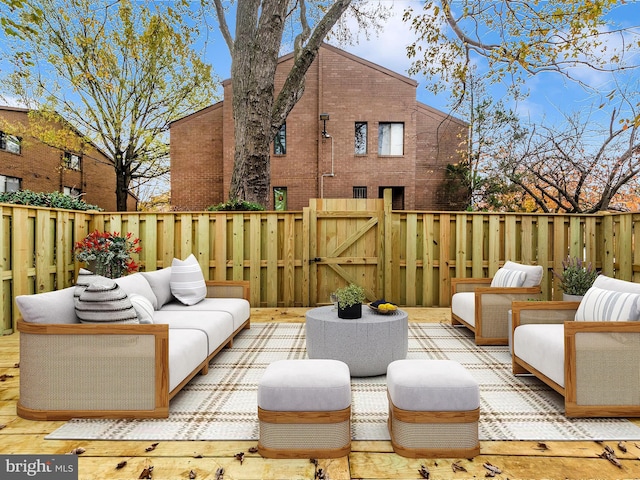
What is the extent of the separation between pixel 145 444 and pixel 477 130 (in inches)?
508

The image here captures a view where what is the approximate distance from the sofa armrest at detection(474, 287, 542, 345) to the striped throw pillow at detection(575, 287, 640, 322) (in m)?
1.11

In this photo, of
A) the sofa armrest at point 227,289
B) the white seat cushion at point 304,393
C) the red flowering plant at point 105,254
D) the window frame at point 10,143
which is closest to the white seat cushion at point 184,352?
the white seat cushion at point 304,393

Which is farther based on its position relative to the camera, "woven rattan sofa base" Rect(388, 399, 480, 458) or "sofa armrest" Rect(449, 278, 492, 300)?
"sofa armrest" Rect(449, 278, 492, 300)

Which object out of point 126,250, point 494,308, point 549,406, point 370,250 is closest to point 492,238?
point 370,250

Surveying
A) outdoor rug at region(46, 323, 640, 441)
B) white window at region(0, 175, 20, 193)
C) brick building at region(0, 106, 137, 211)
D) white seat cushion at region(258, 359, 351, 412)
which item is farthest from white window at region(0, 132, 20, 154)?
white seat cushion at region(258, 359, 351, 412)

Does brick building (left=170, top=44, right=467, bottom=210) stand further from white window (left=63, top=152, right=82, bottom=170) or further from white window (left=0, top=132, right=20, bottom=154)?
white window (left=0, top=132, right=20, bottom=154)

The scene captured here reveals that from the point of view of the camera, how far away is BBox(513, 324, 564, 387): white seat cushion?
263 cm

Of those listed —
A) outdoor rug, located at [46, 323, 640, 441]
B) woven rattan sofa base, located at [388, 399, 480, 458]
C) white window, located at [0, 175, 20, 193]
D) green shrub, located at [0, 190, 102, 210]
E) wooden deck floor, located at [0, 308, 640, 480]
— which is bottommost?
outdoor rug, located at [46, 323, 640, 441]

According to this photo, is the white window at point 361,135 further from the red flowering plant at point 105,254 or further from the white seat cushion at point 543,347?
the white seat cushion at point 543,347

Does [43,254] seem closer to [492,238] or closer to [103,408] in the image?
[103,408]

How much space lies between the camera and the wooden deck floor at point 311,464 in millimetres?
1900

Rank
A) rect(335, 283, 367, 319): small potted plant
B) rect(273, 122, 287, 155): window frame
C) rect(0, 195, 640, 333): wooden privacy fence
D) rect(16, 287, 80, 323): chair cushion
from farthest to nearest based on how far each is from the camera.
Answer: rect(273, 122, 287, 155): window frame, rect(0, 195, 640, 333): wooden privacy fence, rect(335, 283, 367, 319): small potted plant, rect(16, 287, 80, 323): chair cushion

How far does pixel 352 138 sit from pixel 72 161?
39.9ft

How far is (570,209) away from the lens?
10.6 metres
